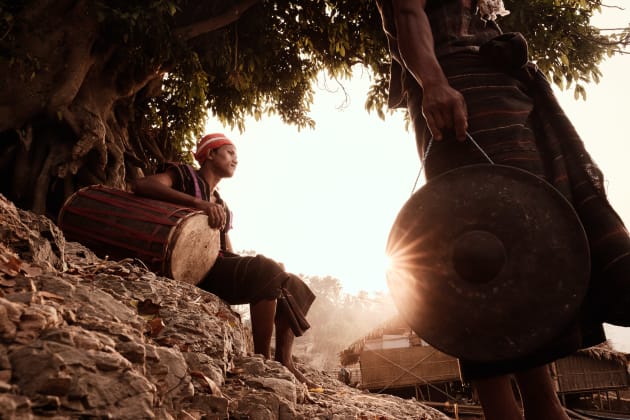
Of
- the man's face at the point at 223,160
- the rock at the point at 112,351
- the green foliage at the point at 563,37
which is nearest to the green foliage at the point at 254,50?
the green foliage at the point at 563,37

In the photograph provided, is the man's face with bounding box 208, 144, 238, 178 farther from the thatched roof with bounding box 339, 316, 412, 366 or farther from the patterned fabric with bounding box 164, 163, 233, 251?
the thatched roof with bounding box 339, 316, 412, 366

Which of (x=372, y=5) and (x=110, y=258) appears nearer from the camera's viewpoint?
(x=110, y=258)

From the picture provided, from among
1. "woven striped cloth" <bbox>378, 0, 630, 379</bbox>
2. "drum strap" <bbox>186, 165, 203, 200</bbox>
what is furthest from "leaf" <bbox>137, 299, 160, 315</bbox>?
"drum strap" <bbox>186, 165, 203, 200</bbox>

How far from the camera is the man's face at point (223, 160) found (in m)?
3.79

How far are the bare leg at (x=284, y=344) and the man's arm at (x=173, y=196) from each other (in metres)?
0.89

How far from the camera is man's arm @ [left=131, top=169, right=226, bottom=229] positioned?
10.2 feet

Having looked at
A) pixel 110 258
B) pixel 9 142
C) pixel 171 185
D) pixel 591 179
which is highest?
pixel 9 142

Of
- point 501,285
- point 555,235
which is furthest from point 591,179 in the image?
point 501,285

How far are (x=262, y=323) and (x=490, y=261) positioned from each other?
1.94 metres

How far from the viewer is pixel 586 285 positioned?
133cm

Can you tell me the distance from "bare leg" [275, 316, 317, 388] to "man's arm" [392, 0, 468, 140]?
199cm

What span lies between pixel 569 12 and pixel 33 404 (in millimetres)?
6852

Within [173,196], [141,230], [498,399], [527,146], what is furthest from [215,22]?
[498,399]

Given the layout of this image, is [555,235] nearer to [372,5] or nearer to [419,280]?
[419,280]
